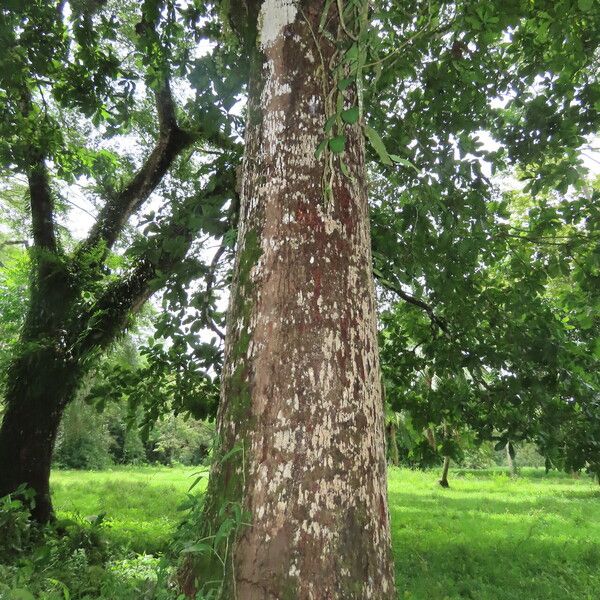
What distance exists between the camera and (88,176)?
6.79 metres

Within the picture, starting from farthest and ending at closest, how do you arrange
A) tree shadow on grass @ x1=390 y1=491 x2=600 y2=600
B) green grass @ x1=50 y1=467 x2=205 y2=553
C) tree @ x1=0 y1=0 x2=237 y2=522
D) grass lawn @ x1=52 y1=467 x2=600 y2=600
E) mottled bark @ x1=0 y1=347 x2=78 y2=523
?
green grass @ x1=50 y1=467 x2=205 y2=553, grass lawn @ x1=52 y1=467 x2=600 y2=600, tree shadow on grass @ x1=390 y1=491 x2=600 y2=600, mottled bark @ x1=0 y1=347 x2=78 y2=523, tree @ x1=0 y1=0 x2=237 y2=522

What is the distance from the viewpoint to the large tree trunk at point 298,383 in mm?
1254

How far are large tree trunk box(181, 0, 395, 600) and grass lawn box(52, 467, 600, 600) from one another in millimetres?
2878

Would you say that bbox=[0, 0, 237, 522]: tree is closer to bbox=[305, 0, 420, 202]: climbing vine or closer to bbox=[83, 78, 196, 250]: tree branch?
bbox=[83, 78, 196, 250]: tree branch

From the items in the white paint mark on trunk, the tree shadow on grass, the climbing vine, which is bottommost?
the tree shadow on grass

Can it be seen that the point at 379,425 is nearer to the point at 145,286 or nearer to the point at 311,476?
the point at 311,476

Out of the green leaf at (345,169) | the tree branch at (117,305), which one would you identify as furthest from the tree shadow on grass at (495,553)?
the tree branch at (117,305)

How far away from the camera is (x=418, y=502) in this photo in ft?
39.3

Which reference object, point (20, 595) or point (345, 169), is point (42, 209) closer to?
point (20, 595)

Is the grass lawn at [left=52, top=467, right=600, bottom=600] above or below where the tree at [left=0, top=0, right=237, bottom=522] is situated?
below

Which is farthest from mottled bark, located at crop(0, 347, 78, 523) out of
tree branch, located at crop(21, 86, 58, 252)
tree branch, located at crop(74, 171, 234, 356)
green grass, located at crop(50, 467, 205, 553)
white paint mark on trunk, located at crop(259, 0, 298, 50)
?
white paint mark on trunk, located at crop(259, 0, 298, 50)

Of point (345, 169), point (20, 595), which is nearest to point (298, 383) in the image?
point (345, 169)

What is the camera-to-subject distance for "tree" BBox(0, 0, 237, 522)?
14.2 feet

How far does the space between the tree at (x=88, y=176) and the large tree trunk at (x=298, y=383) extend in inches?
82.6
